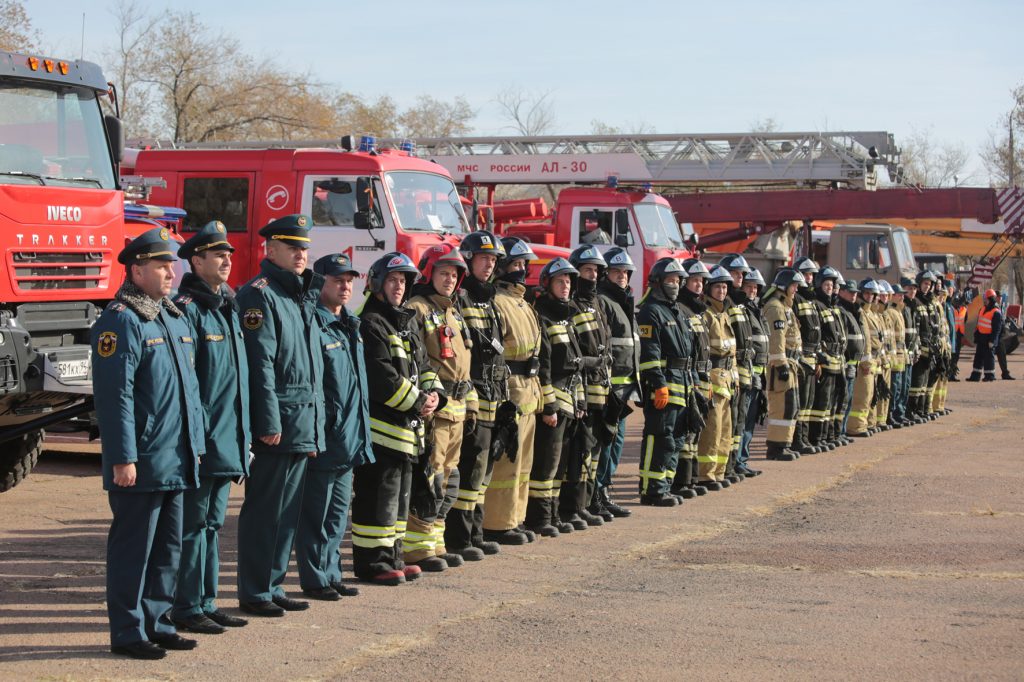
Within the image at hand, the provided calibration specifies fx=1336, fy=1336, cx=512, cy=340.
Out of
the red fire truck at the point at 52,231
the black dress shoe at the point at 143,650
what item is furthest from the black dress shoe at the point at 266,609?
the red fire truck at the point at 52,231

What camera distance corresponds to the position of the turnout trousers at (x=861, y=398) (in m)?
17.2

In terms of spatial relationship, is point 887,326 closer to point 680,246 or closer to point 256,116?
point 680,246

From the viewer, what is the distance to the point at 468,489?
8719mm

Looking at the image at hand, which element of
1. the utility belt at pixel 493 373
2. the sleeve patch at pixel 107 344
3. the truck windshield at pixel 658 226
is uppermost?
the truck windshield at pixel 658 226

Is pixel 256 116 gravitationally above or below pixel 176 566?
above

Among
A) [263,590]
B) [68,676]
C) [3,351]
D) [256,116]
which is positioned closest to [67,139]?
[3,351]

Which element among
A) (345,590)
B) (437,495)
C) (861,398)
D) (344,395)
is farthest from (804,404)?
(344,395)

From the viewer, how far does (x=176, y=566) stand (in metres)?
6.24

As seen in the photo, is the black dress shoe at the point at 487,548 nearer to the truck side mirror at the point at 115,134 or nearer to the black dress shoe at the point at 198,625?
the black dress shoe at the point at 198,625

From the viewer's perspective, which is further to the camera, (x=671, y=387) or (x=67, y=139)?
(x=671, y=387)

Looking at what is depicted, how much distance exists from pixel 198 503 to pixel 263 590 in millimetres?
788

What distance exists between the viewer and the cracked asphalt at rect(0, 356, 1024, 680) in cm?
608

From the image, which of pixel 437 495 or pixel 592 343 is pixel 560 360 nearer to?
pixel 592 343

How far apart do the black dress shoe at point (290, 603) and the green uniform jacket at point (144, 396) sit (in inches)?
45.5
